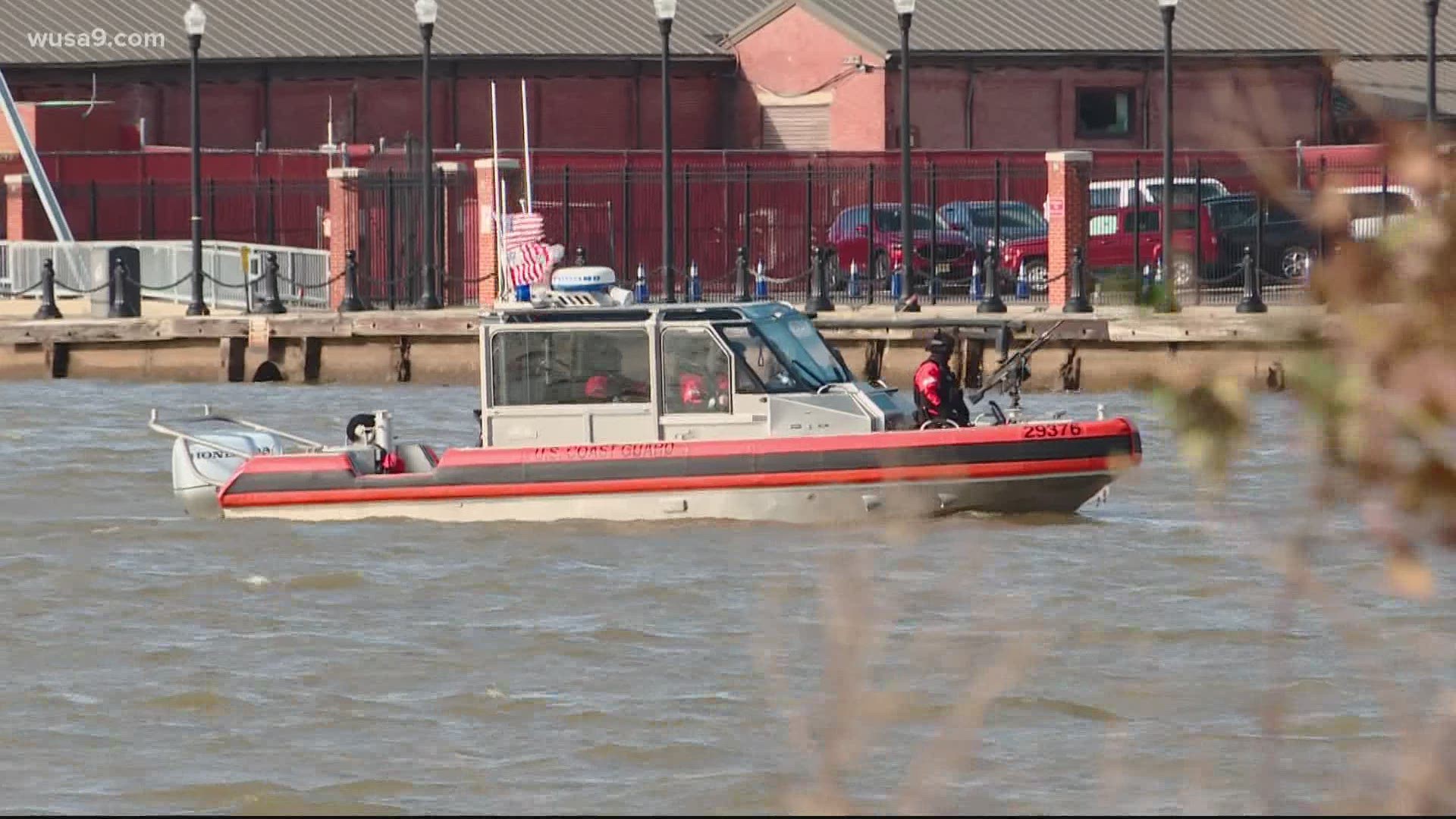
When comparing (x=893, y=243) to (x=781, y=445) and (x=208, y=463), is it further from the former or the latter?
(x=781, y=445)

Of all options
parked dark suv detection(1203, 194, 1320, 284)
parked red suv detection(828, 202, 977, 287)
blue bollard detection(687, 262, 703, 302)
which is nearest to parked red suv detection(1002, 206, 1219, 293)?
parked dark suv detection(1203, 194, 1320, 284)

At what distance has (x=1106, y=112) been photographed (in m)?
52.9

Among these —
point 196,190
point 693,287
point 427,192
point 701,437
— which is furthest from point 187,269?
point 701,437

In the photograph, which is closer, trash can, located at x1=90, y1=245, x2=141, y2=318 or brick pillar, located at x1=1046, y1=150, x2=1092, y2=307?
trash can, located at x1=90, y1=245, x2=141, y2=318

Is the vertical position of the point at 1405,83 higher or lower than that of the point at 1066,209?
higher

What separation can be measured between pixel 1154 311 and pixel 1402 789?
3.34 feet

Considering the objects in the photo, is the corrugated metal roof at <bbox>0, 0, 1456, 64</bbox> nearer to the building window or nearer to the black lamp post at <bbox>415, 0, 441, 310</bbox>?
the building window

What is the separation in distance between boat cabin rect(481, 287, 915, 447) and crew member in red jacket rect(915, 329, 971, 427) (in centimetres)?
28

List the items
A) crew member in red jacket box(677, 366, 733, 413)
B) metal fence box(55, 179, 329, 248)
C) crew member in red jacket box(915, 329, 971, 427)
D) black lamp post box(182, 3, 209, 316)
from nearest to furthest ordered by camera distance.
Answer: crew member in red jacket box(677, 366, 733, 413)
crew member in red jacket box(915, 329, 971, 427)
black lamp post box(182, 3, 209, 316)
metal fence box(55, 179, 329, 248)

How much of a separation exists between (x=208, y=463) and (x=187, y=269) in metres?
19.4

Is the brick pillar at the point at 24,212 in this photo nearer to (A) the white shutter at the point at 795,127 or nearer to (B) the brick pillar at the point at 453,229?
(B) the brick pillar at the point at 453,229

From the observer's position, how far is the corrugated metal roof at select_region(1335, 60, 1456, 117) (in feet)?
172

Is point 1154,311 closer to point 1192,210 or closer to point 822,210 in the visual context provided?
point 1192,210

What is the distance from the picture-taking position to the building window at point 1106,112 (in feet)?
173
